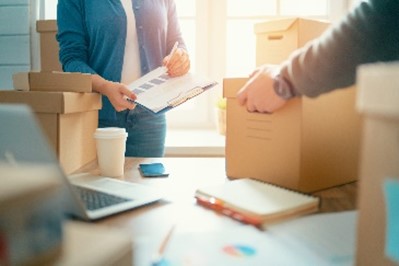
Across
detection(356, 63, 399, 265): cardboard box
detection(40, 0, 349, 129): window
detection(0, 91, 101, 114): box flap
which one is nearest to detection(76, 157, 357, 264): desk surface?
detection(0, 91, 101, 114): box flap

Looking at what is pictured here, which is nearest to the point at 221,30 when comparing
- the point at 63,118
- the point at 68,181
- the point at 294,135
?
the point at 63,118

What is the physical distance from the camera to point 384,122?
1.55 ft

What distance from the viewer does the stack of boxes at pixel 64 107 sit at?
1.15m

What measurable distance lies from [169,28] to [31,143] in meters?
1.34

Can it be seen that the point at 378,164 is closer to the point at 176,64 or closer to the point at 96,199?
the point at 96,199

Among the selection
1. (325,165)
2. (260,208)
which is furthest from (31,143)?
(325,165)

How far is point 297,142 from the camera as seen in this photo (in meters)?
0.99

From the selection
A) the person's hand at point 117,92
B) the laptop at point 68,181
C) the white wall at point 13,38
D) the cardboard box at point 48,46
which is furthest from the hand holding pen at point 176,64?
the white wall at point 13,38

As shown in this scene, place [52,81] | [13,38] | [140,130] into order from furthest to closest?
[13,38]
[140,130]
[52,81]

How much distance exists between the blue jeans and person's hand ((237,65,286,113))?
25.5 inches

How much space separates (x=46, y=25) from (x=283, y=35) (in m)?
1.48

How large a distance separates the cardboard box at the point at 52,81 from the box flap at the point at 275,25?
0.52 meters

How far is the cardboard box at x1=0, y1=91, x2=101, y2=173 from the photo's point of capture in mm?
1149

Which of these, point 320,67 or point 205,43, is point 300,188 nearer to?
point 320,67
